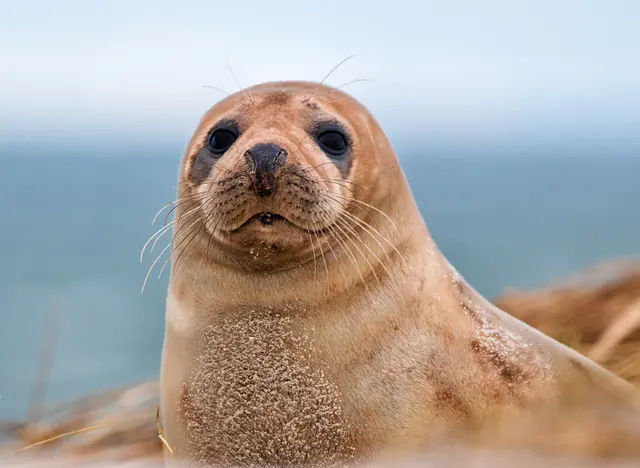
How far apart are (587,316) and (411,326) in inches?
95.7

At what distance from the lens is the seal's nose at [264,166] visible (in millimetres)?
2881

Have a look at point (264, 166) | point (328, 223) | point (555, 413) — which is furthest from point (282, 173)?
point (555, 413)

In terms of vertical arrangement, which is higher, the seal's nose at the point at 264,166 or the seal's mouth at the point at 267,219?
the seal's nose at the point at 264,166

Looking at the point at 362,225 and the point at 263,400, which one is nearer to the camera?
the point at 263,400

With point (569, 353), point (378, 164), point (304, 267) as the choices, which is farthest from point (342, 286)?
point (569, 353)

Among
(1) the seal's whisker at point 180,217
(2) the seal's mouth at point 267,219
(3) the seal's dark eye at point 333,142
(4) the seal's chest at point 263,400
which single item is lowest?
(4) the seal's chest at point 263,400

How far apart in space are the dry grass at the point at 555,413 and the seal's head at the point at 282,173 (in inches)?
43.2

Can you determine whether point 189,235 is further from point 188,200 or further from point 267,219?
point 267,219

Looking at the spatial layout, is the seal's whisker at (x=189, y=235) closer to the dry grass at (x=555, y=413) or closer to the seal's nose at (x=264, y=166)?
the seal's nose at (x=264, y=166)

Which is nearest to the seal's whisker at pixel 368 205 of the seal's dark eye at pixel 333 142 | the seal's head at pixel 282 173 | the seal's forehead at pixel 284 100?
the seal's head at pixel 282 173

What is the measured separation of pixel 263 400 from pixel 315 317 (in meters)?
0.32

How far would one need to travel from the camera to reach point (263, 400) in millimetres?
3088

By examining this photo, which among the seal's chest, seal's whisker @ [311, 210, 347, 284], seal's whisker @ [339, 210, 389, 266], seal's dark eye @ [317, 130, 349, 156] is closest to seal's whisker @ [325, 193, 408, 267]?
seal's whisker @ [339, 210, 389, 266]

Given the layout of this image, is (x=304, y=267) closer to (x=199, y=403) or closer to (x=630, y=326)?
(x=199, y=403)
